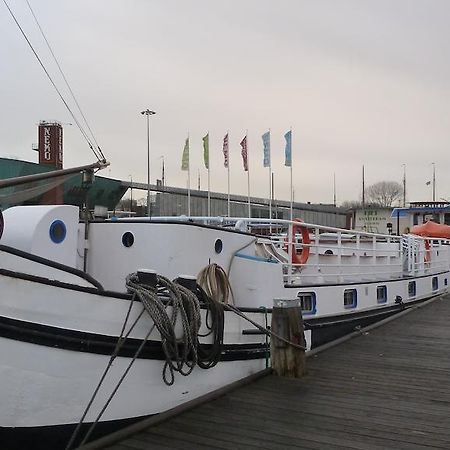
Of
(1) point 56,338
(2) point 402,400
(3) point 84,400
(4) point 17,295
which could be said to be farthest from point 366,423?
(4) point 17,295

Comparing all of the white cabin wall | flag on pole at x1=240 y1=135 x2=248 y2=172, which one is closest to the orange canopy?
flag on pole at x1=240 y1=135 x2=248 y2=172

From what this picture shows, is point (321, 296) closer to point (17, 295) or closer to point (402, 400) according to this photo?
point (402, 400)

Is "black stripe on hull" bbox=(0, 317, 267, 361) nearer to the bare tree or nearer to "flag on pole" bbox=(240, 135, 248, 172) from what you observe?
"flag on pole" bbox=(240, 135, 248, 172)

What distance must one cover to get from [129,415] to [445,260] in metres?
14.1

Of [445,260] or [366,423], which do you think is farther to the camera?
[445,260]

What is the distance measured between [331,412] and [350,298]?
408cm

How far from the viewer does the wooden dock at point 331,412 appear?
4629mm

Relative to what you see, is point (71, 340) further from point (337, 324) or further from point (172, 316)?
point (337, 324)

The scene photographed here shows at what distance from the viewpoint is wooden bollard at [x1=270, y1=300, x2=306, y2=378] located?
6.38 metres

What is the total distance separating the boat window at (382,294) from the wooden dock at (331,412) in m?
2.75

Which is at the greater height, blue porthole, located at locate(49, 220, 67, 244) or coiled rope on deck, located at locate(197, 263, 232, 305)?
blue porthole, located at locate(49, 220, 67, 244)

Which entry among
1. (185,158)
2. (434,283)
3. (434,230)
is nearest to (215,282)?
(434,283)

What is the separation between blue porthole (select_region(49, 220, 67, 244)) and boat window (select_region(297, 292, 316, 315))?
159 inches

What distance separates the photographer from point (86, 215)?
5.65 metres
